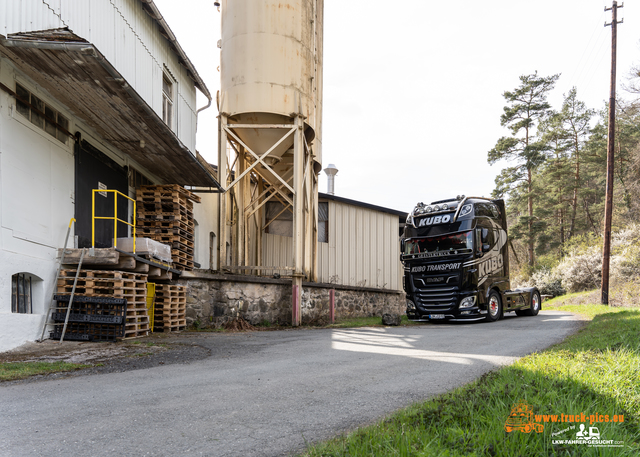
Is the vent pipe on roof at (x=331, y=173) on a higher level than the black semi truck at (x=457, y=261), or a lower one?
higher

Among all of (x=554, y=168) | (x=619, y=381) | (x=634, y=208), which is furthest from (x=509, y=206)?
(x=619, y=381)

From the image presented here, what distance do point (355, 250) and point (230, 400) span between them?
54.9ft

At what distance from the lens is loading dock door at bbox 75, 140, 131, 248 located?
9977 millimetres

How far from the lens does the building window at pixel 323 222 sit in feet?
65.9

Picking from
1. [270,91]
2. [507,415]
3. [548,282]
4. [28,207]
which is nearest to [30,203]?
[28,207]

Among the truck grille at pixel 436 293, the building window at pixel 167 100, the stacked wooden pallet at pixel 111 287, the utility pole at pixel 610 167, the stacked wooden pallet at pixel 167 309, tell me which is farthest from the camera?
the utility pole at pixel 610 167

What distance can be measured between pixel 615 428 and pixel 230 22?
15.0 meters

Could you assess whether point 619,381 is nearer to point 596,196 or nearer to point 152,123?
point 152,123

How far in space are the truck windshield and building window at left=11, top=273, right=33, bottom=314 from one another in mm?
10797

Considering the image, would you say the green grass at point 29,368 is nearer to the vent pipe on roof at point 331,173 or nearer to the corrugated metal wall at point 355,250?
the corrugated metal wall at point 355,250

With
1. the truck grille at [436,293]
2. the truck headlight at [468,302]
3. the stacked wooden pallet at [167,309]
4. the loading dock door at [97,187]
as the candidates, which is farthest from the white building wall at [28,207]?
the truck headlight at [468,302]

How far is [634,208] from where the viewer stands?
106ft

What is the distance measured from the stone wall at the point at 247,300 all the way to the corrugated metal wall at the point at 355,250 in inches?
139

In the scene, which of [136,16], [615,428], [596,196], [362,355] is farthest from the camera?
[596,196]
